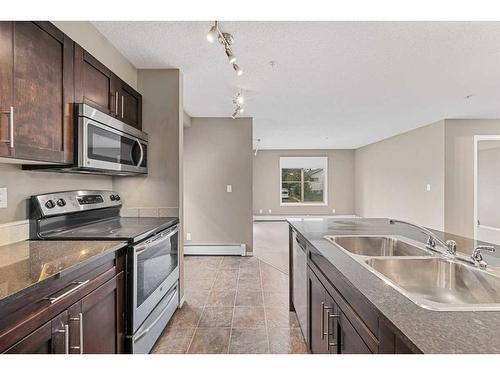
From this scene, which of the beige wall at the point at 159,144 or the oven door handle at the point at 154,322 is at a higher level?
the beige wall at the point at 159,144

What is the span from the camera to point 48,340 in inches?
40.8

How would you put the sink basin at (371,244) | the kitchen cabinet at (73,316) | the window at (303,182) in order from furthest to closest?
the window at (303,182) < the sink basin at (371,244) < the kitchen cabinet at (73,316)

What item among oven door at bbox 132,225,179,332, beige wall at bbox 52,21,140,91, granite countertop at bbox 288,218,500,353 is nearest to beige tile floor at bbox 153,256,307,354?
oven door at bbox 132,225,179,332

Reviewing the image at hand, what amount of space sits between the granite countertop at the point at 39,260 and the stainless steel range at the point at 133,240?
14 centimetres

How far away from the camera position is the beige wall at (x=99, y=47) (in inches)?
74.9

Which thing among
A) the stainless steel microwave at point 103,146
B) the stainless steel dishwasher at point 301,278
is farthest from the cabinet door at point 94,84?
the stainless steel dishwasher at point 301,278

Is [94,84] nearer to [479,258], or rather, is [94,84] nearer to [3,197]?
[3,197]

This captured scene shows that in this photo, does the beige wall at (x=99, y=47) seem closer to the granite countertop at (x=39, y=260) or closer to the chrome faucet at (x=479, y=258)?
the granite countertop at (x=39, y=260)

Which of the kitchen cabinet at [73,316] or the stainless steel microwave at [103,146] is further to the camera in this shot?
the stainless steel microwave at [103,146]

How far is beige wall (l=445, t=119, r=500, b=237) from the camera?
4.98 metres

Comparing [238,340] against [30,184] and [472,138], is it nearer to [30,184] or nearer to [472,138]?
[30,184]

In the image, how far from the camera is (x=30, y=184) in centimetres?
170

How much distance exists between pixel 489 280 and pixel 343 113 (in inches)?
155
